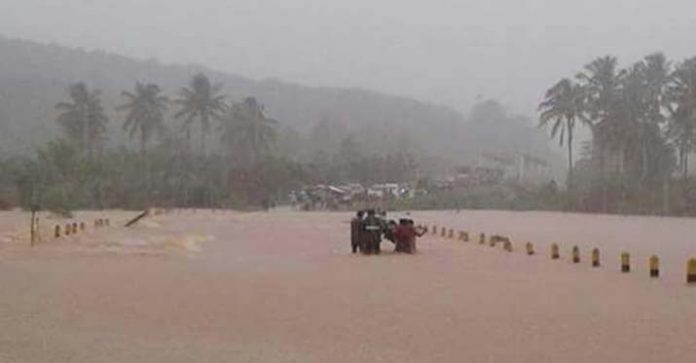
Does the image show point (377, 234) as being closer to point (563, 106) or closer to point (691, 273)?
point (691, 273)

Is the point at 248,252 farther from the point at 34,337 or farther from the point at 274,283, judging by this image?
the point at 34,337

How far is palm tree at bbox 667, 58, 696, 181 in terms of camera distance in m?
66.6

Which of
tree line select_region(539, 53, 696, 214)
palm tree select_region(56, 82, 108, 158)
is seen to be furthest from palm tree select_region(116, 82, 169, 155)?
tree line select_region(539, 53, 696, 214)

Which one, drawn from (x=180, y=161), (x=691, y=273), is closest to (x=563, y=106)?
(x=180, y=161)

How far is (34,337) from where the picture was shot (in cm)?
1148

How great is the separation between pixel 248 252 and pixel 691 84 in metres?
45.8

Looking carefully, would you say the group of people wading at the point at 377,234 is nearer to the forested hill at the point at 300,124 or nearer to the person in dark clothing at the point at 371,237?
the person in dark clothing at the point at 371,237

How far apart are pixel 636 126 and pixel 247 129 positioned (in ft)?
114

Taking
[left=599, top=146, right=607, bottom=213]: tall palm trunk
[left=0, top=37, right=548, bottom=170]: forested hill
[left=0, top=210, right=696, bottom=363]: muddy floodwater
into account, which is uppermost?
[left=0, top=37, right=548, bottom=170]: forested hill

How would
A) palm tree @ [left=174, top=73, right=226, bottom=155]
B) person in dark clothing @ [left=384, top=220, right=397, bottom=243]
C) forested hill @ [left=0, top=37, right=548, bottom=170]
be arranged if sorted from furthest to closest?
forested hill @ [left=0, top=37, right=548, bottom=170] < palm tree @ [left=174, top=73, right=226, bottom=155] < person in dark clothing @ [left=384, top=220, right=397, bottom=243]

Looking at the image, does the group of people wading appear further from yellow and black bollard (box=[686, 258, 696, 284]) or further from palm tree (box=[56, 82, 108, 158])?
palm tree (box=[56, 82, 108, 158])

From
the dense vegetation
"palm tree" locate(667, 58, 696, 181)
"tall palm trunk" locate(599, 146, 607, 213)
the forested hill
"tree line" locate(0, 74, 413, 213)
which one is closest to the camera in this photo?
the dense vegetation

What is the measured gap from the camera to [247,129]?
91.4m

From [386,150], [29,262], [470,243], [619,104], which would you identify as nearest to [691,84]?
[619,104]
